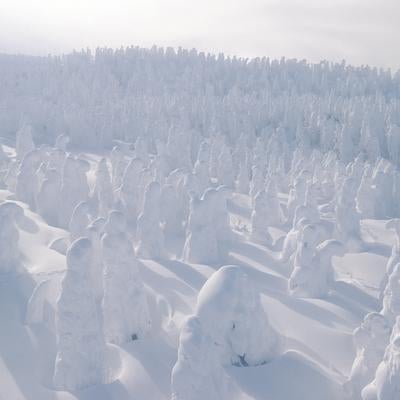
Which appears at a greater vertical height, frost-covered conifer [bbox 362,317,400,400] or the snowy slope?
frost-covered conifer [bbox 362,317,400,400]

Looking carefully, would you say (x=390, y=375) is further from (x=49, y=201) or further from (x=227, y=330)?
(x=49, y=201)

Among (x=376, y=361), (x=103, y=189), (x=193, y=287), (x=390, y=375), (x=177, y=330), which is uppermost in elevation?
(x=390, y=375)

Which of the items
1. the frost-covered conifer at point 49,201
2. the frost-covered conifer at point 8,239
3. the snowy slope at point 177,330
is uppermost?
the frost-covered conifer at point 8,239

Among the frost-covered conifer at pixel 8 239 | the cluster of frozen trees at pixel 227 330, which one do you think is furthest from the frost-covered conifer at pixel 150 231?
the cluster of frozen trees at pixel 227 330

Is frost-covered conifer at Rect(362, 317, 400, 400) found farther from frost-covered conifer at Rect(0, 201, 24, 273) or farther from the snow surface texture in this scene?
frost-covered conifer at Rect(0, 201, 24, 273)

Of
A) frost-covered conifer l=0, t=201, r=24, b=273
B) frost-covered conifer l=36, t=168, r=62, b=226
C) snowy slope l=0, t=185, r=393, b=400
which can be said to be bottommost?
frost-covered conifer l=36, t=168, r=62, b=226

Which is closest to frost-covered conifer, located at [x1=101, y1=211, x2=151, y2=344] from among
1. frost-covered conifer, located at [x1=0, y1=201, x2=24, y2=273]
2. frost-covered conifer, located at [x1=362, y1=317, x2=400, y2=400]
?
frost-covered conifer, located at [x1=0, y1=201, x2=24, y2=273]

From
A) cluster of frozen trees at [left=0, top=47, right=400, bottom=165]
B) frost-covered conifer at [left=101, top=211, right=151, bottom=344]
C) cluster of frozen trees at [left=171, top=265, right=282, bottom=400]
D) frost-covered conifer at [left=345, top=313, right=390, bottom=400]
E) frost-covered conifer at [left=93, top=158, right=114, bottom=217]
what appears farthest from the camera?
A: cluster of frozen trees at [left=0, top=47, right=400, bottom=165]

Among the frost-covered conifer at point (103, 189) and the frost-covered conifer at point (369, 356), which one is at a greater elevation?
the frost-covered conifer at point (369, 356)

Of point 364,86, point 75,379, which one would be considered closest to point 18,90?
point 364,86

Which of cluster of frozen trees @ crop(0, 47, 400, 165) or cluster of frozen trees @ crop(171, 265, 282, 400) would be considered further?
cluster of frozen trees @ crop(0, 47, 400, 165)

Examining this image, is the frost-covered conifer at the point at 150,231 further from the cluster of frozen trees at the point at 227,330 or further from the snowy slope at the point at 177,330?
the cluster of frozen trees at the point at 227,330

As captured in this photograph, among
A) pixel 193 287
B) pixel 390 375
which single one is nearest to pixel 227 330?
pixel 390 375

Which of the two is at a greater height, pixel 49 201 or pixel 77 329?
pixel 77 329
